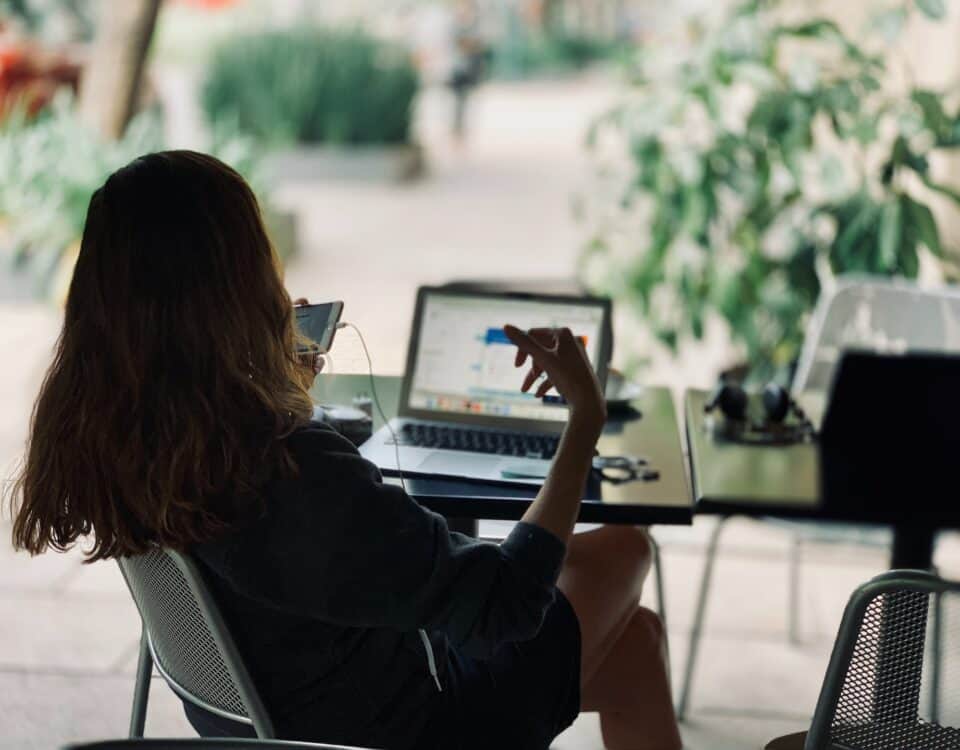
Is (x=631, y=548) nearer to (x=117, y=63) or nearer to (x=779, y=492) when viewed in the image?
(x=779, y=492)

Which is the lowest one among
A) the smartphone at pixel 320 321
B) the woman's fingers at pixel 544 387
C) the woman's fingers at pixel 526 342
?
the woman's fingers at pixel 544 387

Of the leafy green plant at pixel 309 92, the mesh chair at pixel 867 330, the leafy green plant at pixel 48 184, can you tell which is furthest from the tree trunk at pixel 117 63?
the leafy green plant at pixel 309 92

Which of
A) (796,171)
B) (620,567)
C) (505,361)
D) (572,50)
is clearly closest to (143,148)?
(796,171)

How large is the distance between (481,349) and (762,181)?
1704 mm

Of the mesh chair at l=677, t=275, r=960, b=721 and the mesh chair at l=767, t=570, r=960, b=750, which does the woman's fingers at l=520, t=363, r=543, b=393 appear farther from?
the mesh chair at l=677, t=275, r=960, b=721

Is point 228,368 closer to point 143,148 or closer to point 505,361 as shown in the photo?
point 505,361

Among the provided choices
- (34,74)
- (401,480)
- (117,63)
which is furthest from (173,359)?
(34,74)

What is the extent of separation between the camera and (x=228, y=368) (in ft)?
4.71

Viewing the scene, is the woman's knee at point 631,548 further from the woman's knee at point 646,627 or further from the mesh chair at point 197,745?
the mesh chair at point 197,745

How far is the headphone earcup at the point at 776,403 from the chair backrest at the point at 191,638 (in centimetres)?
110

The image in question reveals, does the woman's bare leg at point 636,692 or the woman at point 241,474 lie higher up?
the woman at point 241,474

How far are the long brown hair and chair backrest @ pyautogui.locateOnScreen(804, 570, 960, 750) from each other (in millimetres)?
657

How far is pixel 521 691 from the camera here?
176 cm

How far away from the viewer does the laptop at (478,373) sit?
2.25 m
